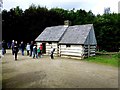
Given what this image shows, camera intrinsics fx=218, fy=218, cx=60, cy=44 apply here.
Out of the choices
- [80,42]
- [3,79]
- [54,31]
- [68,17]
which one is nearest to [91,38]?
[80,42]

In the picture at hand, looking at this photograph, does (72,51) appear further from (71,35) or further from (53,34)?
(53,34)

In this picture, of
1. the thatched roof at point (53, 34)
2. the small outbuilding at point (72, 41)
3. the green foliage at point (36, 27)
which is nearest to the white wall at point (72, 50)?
the small outbuilding at point (72, 41)

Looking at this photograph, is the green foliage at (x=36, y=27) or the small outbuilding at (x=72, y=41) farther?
the green foliage at (x=36, y=27)

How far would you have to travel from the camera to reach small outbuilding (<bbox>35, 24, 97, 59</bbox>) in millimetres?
29297

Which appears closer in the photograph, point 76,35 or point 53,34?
point 76,35

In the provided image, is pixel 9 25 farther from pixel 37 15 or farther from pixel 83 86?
pixel 83 86

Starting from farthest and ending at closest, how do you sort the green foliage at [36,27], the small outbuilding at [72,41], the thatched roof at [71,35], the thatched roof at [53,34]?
the green foliage at [36,27] < the thatched roof at [53,34] < the thatched roof at [71,35] < the small outbuilding at [72,41]

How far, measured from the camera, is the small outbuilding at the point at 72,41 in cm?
2930

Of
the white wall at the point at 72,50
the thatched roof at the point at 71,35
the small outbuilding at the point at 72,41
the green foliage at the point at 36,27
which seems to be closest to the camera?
the white wall at the point at 72,50

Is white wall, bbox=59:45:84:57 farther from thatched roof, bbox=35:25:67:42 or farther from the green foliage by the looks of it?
the green foliage

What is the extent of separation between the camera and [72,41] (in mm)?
30141

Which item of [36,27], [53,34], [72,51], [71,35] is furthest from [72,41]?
[36,27]

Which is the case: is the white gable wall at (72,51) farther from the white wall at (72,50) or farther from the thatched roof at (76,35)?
the thatched roof at (76,35)

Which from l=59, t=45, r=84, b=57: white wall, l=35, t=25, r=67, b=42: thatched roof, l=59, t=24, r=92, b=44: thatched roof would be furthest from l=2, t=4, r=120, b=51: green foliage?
l=59, t=45, r=84, b=57: white wall
